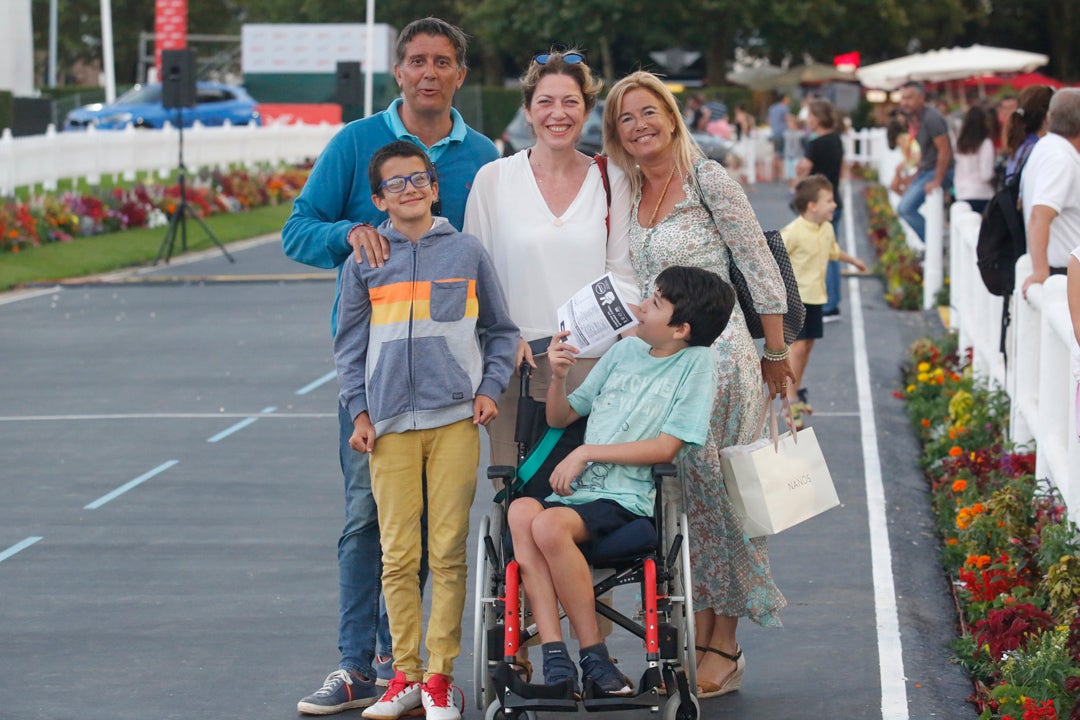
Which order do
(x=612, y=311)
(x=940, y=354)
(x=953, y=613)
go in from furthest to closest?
(x=940, y=354)
(x=953, y=613)
(x=612, y=311)

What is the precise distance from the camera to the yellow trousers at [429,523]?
5.45 metres

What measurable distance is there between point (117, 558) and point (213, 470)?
2.02m

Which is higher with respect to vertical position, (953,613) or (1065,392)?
(1065,392)

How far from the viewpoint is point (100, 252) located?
2333 centimetres

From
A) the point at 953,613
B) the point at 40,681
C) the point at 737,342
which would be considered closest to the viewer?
the point at 737,342

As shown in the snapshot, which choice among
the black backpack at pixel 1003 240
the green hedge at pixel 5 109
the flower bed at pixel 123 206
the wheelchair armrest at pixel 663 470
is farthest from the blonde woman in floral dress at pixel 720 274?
the green hedge at pixel 5 109

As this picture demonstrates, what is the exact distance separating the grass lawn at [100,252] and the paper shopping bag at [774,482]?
51.8ft

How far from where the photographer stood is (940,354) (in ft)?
41.5

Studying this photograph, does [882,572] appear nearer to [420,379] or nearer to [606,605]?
[606,605]

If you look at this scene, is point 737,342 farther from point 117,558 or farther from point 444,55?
point 117,558

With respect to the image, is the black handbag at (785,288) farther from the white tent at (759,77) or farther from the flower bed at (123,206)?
the white tent at (759,77)

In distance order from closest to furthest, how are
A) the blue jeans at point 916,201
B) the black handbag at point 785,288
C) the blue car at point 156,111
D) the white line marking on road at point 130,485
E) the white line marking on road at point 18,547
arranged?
1. the black handbag at point 785,288
2. the white line marking on road at point 18,547
3. the white line marking on road at point 130,485
4. the blue jeans at point 916,201
5. the blue car at point 156,111

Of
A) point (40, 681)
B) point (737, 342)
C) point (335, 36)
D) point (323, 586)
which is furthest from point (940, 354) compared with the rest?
point (335, 36)

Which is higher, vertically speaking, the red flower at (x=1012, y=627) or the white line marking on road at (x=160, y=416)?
the red flower at (x=1012, y=627)
